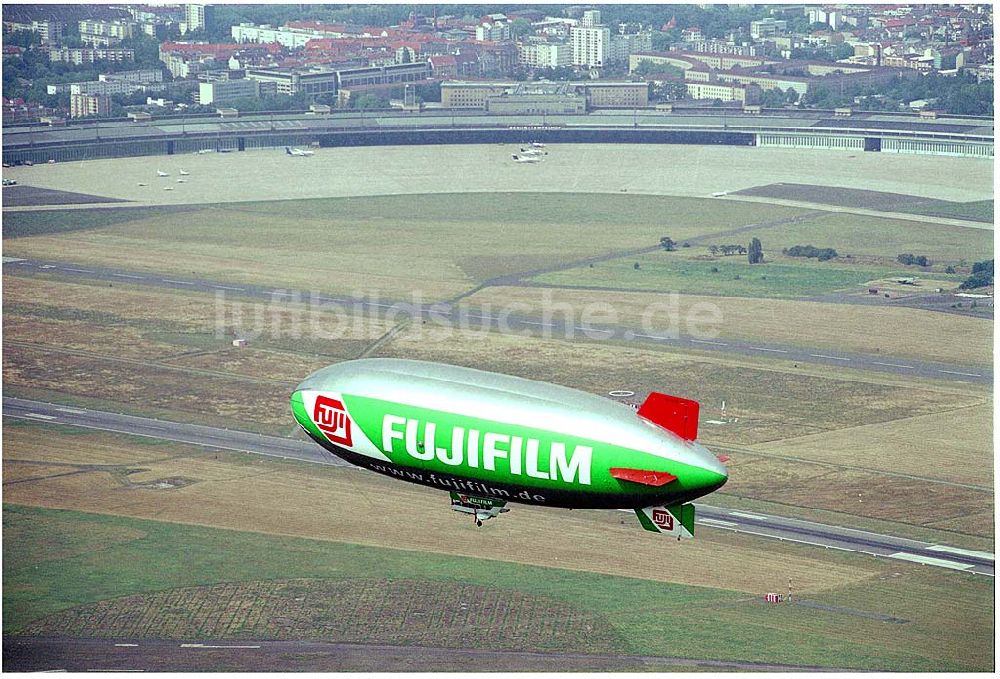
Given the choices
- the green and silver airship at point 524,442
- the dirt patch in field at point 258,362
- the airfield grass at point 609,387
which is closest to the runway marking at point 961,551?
the airfield grass at point 609,387

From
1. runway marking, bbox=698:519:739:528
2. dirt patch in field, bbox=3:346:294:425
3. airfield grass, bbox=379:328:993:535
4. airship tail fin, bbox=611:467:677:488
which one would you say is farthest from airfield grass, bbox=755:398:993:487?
airship tail fin, bbox=611:467:677:488

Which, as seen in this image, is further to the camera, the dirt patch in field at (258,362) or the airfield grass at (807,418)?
the dirt patch in field at (258,362)

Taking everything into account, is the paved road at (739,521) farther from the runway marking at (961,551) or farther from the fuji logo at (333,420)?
the fuji logo at (333,420)

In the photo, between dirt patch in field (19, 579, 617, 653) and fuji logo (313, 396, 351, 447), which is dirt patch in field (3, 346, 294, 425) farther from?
fuji logo (313, 396, 351, 447)

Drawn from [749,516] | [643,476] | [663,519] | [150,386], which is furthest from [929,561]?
[150,386]

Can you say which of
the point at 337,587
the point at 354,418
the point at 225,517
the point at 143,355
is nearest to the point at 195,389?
the point at 143,355

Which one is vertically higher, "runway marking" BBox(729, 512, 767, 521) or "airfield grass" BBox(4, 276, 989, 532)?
"airfield grass" BBox(4, 276, 989, 532)

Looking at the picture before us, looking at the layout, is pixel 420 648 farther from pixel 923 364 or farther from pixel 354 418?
pixel 923 364
